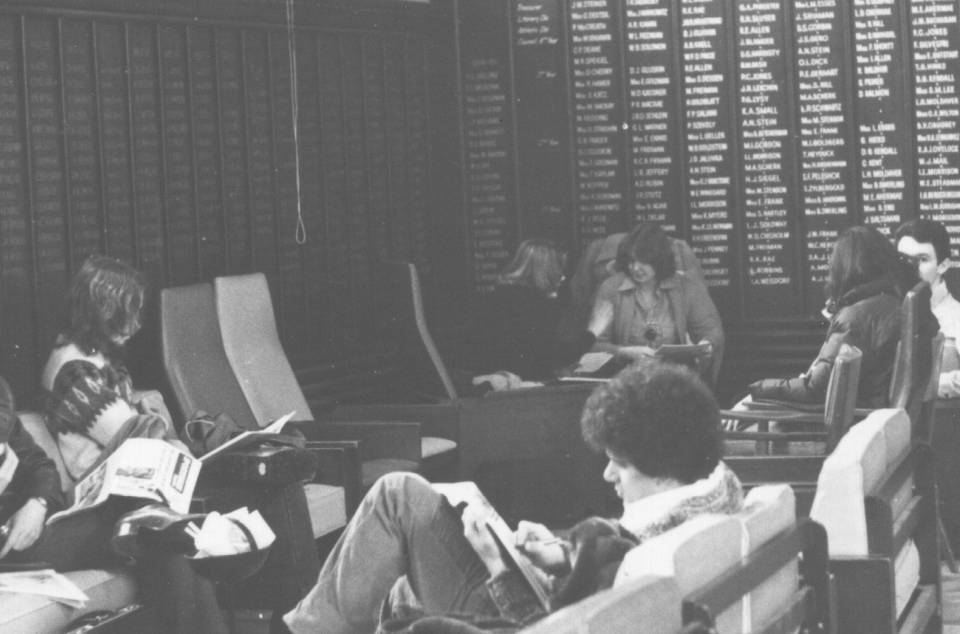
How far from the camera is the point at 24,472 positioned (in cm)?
458

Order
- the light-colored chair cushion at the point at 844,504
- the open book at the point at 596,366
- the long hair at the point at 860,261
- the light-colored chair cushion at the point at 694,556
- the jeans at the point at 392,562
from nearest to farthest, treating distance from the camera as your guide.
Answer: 1. the light-colored chair cushion at the point at 694,556
2. the light-colored chair cushion at the point at 844,504
3. the jeans at the point at 392,562
4. the long hair at the point at 860,261
5. the open book at the point at 596,366

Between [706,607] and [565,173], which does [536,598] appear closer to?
[706,607]

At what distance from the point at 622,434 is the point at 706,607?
0.92 metres

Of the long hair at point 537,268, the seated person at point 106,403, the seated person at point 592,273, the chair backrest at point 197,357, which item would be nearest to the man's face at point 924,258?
the seated person at point 592,273

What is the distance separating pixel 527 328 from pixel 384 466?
1.40 m

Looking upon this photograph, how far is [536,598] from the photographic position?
319cm

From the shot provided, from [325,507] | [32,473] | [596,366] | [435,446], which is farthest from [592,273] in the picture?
[32,473]

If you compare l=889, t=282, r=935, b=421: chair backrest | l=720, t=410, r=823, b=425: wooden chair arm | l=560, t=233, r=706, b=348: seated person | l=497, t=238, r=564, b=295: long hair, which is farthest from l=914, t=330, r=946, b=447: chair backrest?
l=497, t=238, r=564, b=295: long hair

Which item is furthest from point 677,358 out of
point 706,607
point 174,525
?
point 706,607

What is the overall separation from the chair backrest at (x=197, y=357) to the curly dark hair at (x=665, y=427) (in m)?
2.80

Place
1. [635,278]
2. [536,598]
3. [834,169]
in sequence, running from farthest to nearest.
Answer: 1. [834,169]
2. [635,278]
3. [536,598]

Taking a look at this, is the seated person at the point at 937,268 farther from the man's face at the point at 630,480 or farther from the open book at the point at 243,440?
the man's face at the point at 630,480

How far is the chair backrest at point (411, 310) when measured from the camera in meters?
6.81

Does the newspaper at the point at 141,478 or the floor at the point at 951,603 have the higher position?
the newspaper at the point at 141,478
